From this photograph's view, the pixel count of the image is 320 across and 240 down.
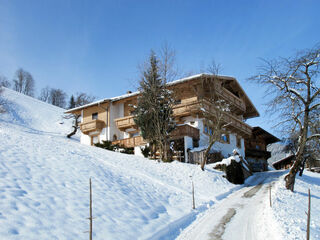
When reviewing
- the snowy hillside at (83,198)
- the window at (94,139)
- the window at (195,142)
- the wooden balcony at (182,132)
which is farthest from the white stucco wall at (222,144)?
the window at (94,139)

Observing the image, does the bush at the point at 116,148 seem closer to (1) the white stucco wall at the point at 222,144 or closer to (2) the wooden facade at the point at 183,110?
(2) the wooden facade at the point at 183,110

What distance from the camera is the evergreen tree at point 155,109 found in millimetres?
21906

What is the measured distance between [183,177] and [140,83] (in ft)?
33.5

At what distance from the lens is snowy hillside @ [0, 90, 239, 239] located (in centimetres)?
627

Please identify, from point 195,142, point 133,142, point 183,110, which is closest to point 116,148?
point 133,142

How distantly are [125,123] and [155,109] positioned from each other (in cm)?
879

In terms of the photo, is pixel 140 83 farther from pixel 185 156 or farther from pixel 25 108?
pixel 25 108

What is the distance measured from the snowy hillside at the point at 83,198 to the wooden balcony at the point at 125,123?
45.4 feet

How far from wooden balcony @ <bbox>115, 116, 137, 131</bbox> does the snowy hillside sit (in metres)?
13.8

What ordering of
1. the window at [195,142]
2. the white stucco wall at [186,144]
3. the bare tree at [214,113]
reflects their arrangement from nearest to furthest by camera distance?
the bare tree at [214,113] < the white stucco wall at [186,144] < the window at [195,142]

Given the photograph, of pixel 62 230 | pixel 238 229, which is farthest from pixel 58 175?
pixel 238 229

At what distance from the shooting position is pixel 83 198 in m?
8.24

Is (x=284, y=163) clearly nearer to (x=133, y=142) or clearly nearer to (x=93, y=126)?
(x=133, y=142)

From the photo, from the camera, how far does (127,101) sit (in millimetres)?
33312
